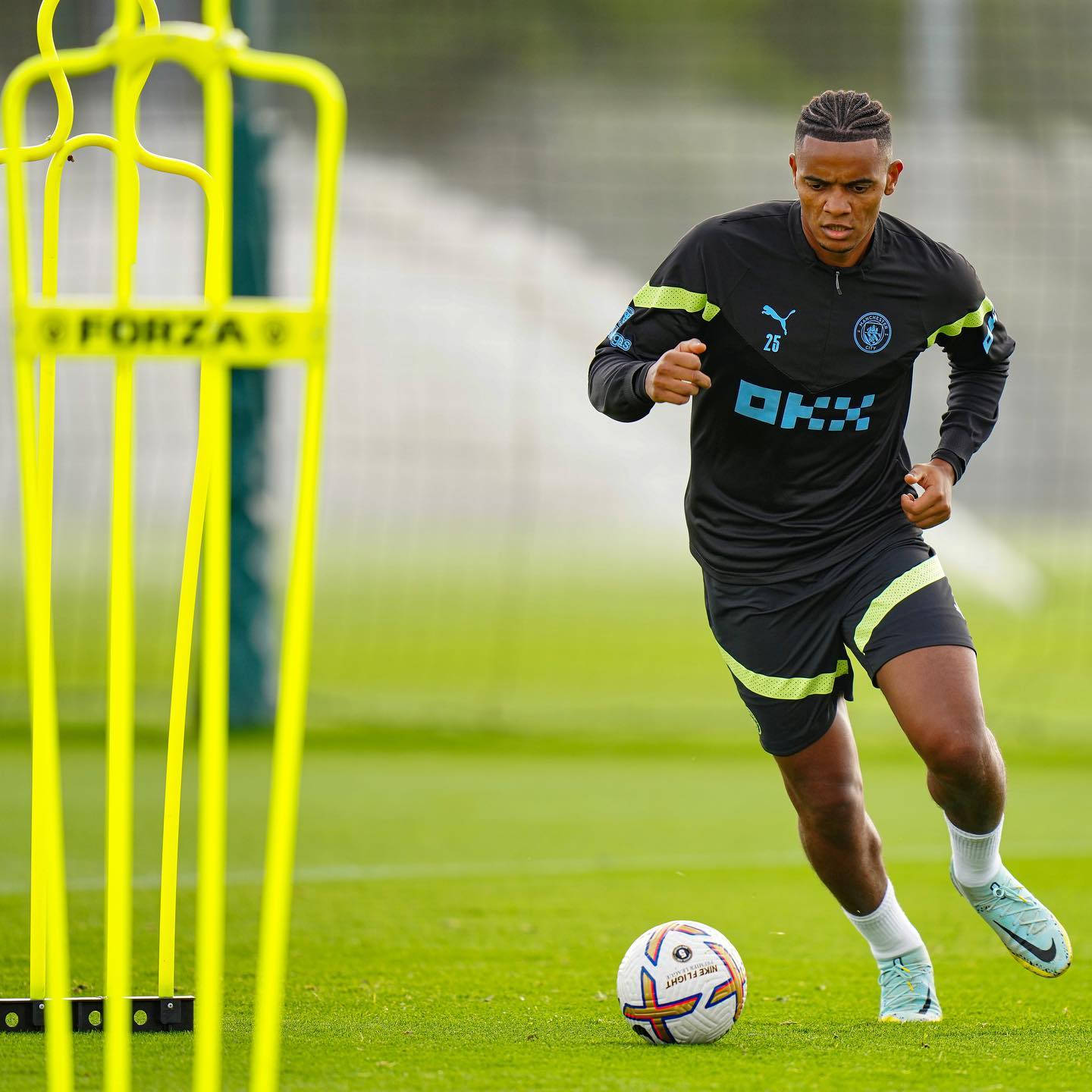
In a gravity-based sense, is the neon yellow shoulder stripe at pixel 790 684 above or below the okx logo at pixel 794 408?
below

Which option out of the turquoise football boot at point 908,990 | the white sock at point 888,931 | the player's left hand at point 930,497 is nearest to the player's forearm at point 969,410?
the player's left hand at point 930,497

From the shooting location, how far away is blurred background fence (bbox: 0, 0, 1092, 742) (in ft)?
53.5

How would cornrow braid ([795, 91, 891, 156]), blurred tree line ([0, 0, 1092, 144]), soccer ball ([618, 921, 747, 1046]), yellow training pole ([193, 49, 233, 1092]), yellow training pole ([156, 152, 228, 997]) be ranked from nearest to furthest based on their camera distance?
yellow training pole ([193, 49, 233, 1092])
yellow training pole ([156, 152, 228, 997])
soccer ball ([618, 921, 747, 1046])
cornrow braid ([795, 91, 891, 156])
blurred tree line ([0, 0, 1092, 144])

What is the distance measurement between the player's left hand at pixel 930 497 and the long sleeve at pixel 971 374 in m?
0.14

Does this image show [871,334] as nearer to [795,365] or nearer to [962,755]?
[795,365]

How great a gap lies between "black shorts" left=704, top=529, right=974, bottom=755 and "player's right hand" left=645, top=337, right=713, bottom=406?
34.0 inches

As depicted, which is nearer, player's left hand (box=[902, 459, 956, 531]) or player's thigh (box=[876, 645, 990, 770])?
player's thigh (box=[876, 645, 990, 770])

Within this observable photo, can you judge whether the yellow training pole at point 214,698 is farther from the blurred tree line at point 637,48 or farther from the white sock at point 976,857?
the blurred tree line at point 637,48

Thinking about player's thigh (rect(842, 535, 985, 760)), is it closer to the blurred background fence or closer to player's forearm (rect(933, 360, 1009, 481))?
player's forearm (rect(933, 360, 1009, 481))

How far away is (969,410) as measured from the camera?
475 centimetres

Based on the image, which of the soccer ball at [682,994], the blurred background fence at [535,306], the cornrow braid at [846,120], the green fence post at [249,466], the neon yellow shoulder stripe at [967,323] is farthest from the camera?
the blurred background fence at [535,306]

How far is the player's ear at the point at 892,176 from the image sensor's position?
434cm

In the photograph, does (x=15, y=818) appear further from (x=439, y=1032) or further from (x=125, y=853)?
(x=125, y=853)

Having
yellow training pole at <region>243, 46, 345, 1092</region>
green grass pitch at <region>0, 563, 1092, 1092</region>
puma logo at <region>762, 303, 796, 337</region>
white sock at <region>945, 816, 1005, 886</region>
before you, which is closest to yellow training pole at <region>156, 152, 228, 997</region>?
green grass pitch at <region>0, 563, 1092, 1092</region>
